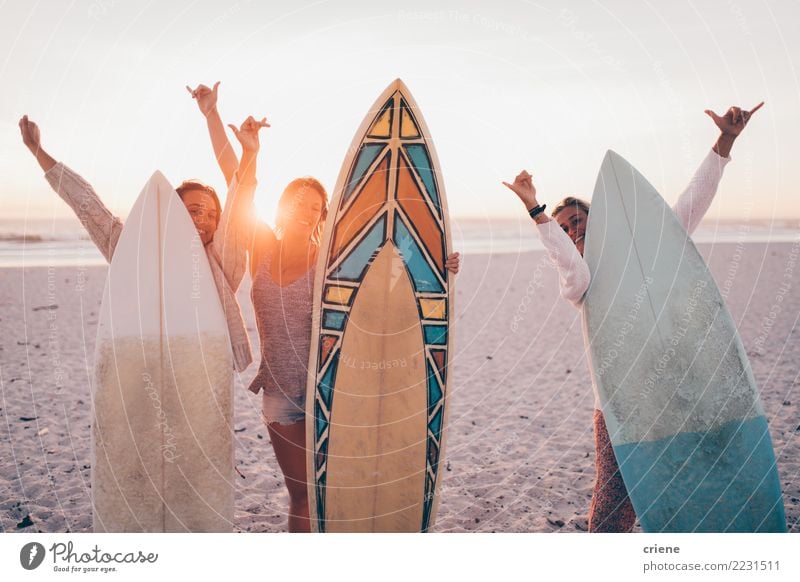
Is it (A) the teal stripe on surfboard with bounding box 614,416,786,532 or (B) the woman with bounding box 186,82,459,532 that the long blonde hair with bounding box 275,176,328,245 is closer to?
(B) the woman with bounding box 186,82,459,532

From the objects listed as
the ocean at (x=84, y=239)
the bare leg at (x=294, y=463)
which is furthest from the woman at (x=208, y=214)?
the ocean at (x=84, y=239)

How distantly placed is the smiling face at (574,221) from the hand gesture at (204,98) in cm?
176

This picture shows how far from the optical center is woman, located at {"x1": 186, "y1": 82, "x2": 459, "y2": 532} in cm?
266

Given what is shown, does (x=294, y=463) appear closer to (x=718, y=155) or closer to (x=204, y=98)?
(x=204, y=98)

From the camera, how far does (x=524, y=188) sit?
8.39ft

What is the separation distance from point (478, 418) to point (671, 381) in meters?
2.32

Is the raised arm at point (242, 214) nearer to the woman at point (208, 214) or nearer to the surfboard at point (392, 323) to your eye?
the woman at point (208, 214)

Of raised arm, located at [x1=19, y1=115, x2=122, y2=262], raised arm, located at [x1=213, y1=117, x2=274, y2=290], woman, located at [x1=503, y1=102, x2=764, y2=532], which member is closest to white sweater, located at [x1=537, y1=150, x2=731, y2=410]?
woman, located at [x1=503, y1=102, x2=764, y2=532]

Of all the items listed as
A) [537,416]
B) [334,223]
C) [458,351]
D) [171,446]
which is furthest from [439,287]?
[458,351]

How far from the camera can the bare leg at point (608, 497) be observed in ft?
8.87

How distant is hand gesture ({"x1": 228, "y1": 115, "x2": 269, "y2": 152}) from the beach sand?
1.57 m

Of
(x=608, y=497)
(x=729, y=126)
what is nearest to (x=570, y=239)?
(x=729, y=126)

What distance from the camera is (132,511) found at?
9.37 feet

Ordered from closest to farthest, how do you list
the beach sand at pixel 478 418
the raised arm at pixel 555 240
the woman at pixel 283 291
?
1. the raised arm at pixel 555 240
2. the woman at pixel 283 291
3. the beach sand at pixel 478 418
